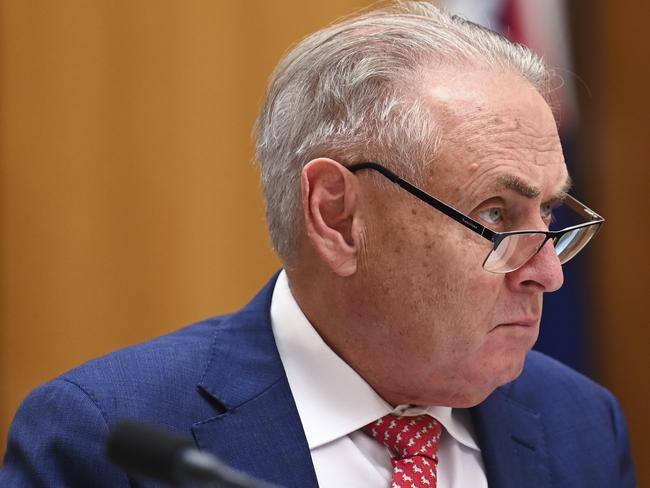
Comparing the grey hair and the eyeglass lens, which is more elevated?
the grey hair

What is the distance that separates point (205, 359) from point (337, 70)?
55 centimetres

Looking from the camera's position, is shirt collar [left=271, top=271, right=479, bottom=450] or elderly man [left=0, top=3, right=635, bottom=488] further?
shirt collar [left=271, top=271, right=479, bottom=450]

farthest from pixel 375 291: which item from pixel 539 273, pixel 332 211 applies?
pixel 539 273

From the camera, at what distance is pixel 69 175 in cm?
260

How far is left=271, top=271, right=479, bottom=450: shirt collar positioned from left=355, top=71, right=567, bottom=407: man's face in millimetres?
79

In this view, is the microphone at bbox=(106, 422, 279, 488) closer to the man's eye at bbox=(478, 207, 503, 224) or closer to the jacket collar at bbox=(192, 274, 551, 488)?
the jacket collar at bbox=(192, 274, 551, 488)

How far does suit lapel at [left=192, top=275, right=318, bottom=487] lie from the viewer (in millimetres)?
1620

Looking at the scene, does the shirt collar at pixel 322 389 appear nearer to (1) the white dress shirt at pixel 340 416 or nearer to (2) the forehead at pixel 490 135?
(1) the white dress shirt at pixel 340 416

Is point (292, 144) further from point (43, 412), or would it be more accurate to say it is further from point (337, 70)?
point (43, 412)

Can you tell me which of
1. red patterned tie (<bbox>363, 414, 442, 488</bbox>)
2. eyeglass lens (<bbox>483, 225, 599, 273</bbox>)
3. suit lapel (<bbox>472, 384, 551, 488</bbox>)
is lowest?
suit lapel (<bbox>472, 384, 551, 488</bbox>)

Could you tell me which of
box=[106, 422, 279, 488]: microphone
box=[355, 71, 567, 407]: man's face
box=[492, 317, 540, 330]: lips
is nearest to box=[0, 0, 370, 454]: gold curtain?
box=[355, 71, 567, 407]: man's face

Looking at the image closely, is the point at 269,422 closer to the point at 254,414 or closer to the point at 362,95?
the point at 254,414

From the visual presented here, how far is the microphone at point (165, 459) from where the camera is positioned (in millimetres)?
920

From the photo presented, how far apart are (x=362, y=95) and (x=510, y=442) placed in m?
0.72
